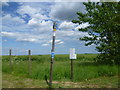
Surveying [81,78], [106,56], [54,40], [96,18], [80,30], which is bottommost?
[81,78]

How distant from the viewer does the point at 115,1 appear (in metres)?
14.3

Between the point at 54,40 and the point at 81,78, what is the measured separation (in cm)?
364

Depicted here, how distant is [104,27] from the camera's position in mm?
13633

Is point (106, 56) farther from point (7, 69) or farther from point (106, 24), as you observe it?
point (7, 69)

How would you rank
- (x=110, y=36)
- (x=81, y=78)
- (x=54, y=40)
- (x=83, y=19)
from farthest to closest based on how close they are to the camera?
(x=83, y=19), (x=110, y=36), (x=81, y=78), (x=54, y=40)

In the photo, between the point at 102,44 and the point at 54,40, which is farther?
the point at 102,44

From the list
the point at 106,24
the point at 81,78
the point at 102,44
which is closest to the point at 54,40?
the point at 81,78

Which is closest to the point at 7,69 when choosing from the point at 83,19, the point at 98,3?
the point at 83,19

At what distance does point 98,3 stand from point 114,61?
544cm

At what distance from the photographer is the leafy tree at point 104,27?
12953 millimetres

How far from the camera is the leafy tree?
42.5ft

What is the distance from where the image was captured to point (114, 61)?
12891mm

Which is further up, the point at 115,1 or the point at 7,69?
the point at 115,1

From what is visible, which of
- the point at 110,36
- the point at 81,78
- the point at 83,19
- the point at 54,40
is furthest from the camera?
the point at 83,19
